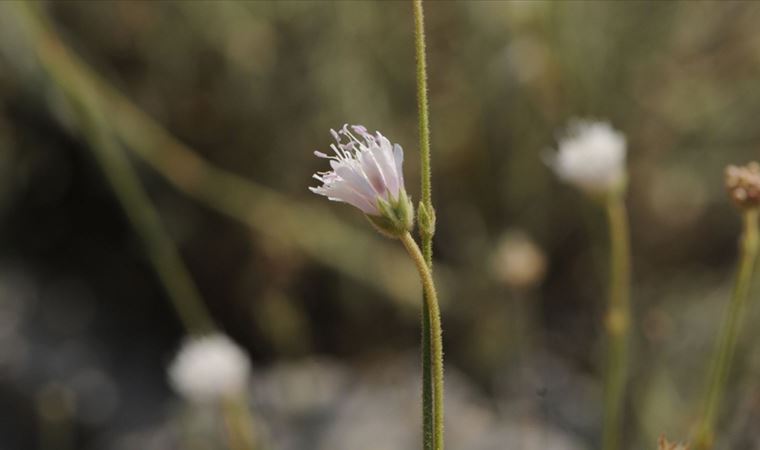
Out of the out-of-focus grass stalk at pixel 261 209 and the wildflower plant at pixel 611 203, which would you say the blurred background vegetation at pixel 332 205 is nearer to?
the out-of-focus grass stalk at pixel 261 209

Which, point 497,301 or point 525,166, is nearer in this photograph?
point 497,301

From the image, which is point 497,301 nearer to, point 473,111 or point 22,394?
point 473,111

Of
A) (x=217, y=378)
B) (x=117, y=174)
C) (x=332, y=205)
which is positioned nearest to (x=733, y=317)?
(x=217, y=378)

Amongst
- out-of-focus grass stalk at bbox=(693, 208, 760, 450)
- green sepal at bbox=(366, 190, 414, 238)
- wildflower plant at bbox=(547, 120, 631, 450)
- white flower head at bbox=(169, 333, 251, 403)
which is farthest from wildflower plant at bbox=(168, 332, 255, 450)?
green sepal at bbox=(366, 190, 414, 238)

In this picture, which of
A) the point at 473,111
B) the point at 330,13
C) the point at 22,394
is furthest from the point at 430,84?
the point at 22,394

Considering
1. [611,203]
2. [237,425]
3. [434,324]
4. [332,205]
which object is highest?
[332,205]

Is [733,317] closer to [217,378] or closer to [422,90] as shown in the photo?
[422,90]

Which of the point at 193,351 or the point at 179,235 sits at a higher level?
the point at 179,235
